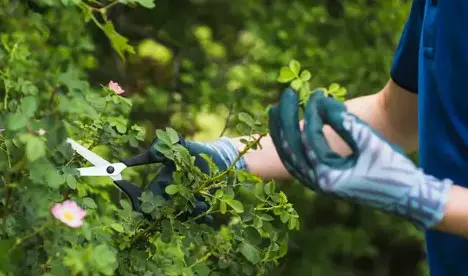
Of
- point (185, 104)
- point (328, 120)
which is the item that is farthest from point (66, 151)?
point (185, 104)

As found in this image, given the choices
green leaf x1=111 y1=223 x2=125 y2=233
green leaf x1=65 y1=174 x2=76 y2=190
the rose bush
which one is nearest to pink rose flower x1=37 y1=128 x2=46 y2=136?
the rose bush

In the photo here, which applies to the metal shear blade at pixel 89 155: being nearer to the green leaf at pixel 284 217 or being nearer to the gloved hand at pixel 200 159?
the gloved hand at pixel 200 159

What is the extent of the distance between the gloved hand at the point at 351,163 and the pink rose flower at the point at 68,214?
0.22 m

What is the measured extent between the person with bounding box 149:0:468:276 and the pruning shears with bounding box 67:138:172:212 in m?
0.08

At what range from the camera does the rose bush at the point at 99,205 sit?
2.82 ft

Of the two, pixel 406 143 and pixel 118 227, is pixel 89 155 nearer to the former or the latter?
pixel 118 227

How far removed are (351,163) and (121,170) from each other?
373 mm

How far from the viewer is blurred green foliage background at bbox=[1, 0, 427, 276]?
2211 mm

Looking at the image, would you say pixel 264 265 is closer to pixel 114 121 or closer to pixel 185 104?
pixel 114 121

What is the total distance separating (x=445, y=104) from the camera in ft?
3.59

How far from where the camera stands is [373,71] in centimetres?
251

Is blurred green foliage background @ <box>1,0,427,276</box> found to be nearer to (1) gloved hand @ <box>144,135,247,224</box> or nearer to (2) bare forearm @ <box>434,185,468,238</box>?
(1) gloved hand @ <box>144,135,247,224</box>

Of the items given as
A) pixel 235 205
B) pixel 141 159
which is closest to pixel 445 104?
pixel 235 205

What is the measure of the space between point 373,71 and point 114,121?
1.50 m
